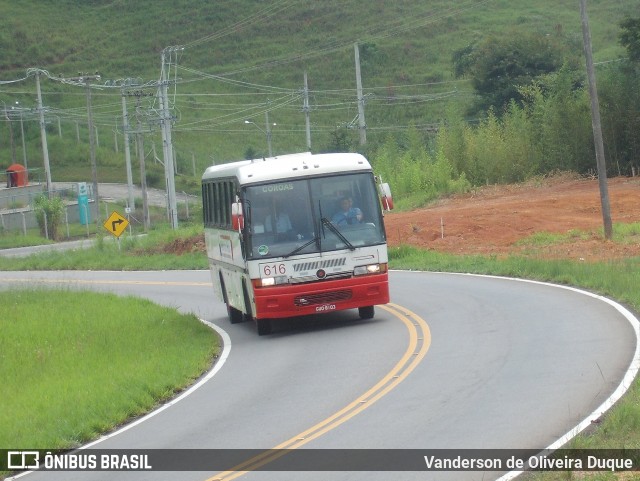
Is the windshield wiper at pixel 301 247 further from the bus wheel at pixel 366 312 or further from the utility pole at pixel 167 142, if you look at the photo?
the utility pole at pixel 167 142

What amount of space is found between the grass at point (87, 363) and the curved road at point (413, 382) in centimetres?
55

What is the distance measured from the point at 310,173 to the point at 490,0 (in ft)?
324

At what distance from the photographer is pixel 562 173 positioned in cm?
4928

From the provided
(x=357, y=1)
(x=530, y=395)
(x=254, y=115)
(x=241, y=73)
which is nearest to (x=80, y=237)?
(x=254, y=115)

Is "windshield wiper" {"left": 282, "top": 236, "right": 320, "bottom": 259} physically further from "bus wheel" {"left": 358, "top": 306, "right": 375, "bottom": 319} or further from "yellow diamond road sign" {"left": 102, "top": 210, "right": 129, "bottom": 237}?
"yellow diamond road sign" {"left": 102, "top": 210, "right": 129, "bottom": 237}

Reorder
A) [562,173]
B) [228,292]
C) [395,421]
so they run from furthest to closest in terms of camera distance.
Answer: [562,173] < [228,292] < [395,421]

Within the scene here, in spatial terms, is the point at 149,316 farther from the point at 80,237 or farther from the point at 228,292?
the point at 80,237

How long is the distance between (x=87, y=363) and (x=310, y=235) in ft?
14.2

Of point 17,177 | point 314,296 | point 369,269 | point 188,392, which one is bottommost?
point 188,392

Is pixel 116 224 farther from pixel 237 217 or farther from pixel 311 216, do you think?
pixel 311 216

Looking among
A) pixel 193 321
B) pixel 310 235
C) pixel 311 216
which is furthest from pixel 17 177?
pixel 310 235

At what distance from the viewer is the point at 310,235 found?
19281 mm

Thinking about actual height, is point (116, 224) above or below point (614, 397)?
above

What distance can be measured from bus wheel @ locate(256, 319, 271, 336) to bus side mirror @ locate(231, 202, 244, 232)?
1914 millimetres
